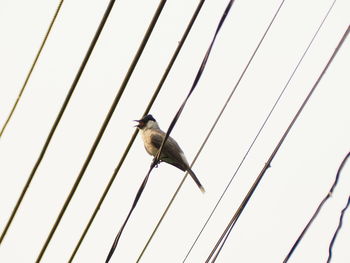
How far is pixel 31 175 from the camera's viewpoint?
12.6ft

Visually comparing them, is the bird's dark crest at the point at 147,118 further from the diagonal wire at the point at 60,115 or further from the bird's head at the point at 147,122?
the diagonal wire at the point at 60,115

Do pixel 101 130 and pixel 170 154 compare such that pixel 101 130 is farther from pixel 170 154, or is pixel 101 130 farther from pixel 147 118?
pixel 147 118

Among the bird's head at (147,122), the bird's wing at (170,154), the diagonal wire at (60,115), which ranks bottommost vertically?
the diagonal wire at (60,115)

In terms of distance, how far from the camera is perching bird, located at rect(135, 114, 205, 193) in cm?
862

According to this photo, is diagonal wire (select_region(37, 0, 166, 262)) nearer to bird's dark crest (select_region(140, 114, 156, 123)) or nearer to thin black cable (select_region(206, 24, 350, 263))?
thin black cable (select_region(206, 24, 350, 263))

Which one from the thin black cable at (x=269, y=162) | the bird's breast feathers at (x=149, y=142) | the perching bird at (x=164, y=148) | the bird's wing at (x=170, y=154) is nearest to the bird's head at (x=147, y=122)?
the perching bird at (x=164, y=148)

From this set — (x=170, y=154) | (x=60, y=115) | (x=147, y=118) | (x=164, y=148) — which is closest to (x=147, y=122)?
(x=147, y=118)

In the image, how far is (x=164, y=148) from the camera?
28.5ft

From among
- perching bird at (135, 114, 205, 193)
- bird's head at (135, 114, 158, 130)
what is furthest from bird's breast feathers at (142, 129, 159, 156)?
bird's head at (135, 114, 158, 130)

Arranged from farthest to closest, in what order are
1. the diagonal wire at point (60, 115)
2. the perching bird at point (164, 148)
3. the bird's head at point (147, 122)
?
the bird's head at point (147, 122), the perching bird at point (164, 148), the diagonal wire at point (60, 115)

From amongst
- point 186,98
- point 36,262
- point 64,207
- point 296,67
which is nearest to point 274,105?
point 296,67

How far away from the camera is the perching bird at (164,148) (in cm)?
862

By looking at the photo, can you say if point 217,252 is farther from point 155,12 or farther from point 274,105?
point 155,12

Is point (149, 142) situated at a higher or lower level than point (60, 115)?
higher
